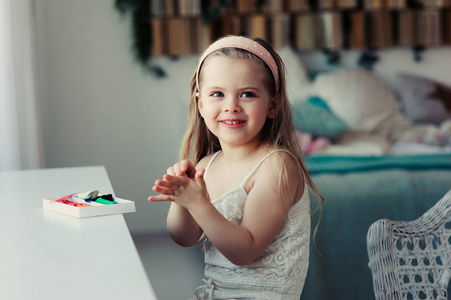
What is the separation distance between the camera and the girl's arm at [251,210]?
1013 millimetres

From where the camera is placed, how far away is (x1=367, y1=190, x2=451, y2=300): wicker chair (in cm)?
134

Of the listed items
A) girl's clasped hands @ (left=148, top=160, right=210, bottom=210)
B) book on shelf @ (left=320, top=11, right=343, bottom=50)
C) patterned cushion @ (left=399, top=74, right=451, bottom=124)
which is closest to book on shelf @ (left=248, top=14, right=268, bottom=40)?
book on shelf @ (left=320, top=11, right=343, bottom=50)

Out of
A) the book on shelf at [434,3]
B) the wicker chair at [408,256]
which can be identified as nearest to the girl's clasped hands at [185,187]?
the wicker chair at [408,256]

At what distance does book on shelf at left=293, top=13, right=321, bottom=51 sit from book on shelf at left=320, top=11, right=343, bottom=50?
5 cm

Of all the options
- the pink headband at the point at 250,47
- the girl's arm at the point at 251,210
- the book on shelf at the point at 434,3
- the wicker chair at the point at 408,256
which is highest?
the book on shelf at the point at 434,3

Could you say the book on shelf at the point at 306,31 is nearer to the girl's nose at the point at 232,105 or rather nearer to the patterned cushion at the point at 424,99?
the patterned cushion at the point at 424,99

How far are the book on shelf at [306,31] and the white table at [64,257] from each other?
289 cm

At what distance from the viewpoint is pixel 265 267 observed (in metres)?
1.18

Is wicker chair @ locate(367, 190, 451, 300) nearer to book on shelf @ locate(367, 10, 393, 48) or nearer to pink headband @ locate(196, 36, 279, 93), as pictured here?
pink headband @ locate(196, 36, 279, 93)

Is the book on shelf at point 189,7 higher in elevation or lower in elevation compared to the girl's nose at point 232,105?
→ higher

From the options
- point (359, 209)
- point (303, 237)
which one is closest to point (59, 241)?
point (303, 237)

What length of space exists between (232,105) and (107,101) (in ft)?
8.71

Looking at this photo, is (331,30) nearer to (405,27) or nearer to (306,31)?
(306,31)

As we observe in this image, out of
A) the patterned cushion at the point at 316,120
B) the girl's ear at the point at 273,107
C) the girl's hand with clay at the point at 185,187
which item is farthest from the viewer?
the patterned cushion at the point at 316,120
